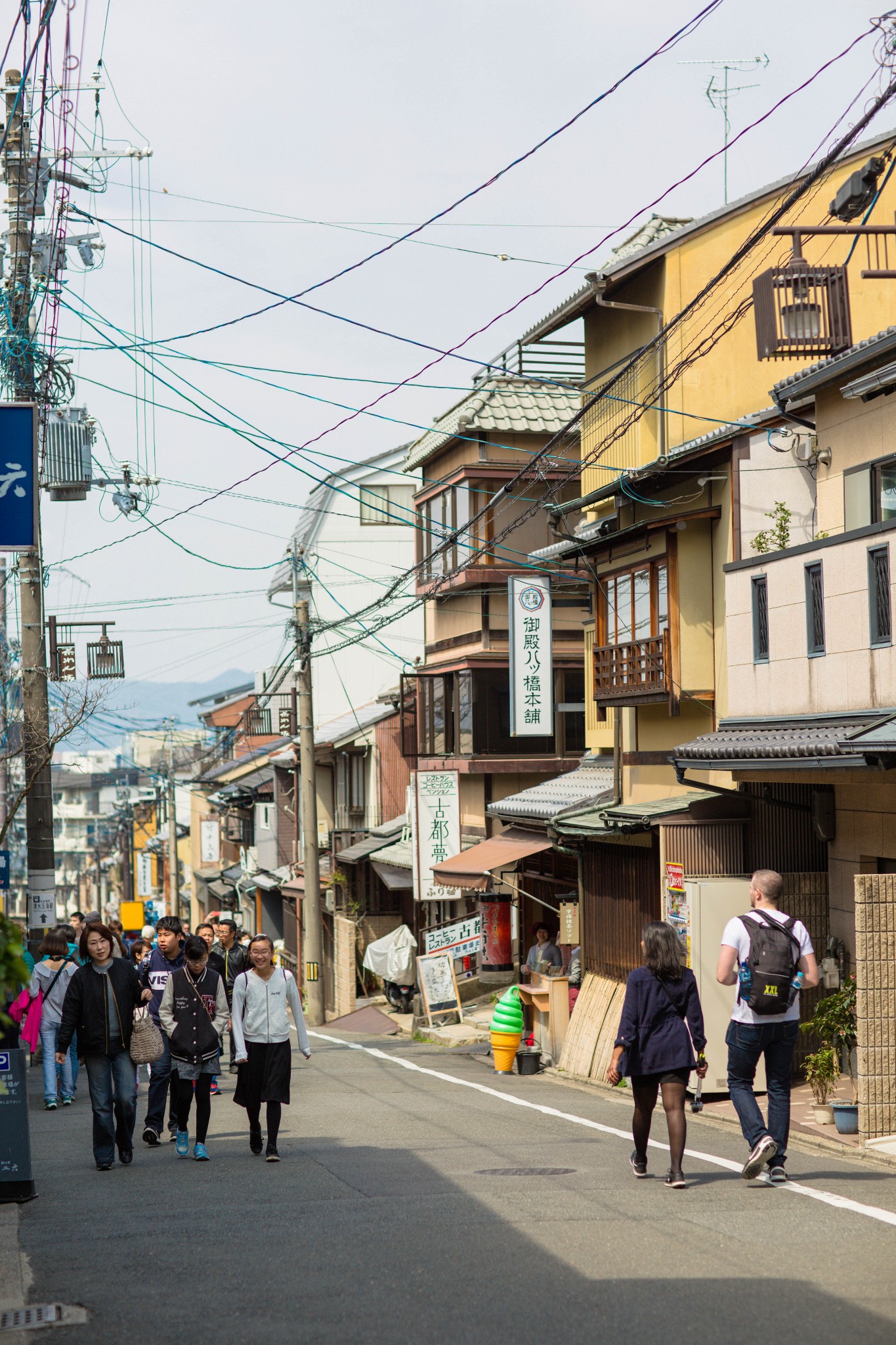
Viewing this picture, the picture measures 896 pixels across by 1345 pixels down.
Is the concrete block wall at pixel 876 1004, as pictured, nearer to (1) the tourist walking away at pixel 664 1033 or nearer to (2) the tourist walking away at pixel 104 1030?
(1) the tourist walking away at pixel 664 1033

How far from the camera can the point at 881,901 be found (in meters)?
11.4

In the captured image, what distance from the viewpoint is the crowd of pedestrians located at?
10.9 m

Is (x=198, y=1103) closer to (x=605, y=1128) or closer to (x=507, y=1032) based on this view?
(x=605, y=1128)

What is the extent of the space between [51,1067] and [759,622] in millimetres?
9280

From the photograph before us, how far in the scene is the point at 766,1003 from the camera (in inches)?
356

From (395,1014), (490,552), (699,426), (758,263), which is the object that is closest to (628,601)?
(699,426)

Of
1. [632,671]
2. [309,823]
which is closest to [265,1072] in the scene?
[632,671]

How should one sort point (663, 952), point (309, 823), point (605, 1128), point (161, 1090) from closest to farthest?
point (663, 952), point (161, 1090), point (605, 1128), point (309, 823)

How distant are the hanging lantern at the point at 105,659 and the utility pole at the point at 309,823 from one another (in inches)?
210

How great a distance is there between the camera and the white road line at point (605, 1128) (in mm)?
8250

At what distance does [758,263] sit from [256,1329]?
16.0 metres

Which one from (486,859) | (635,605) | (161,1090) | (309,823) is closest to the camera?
(161,1090)

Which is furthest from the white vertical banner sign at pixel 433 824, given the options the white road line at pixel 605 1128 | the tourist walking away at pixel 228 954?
the tourist walking away at pixel 228 954

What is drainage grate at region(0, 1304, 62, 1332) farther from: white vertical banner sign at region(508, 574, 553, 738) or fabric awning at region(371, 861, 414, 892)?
fabric awning at region(371, 861, 414, 892)
